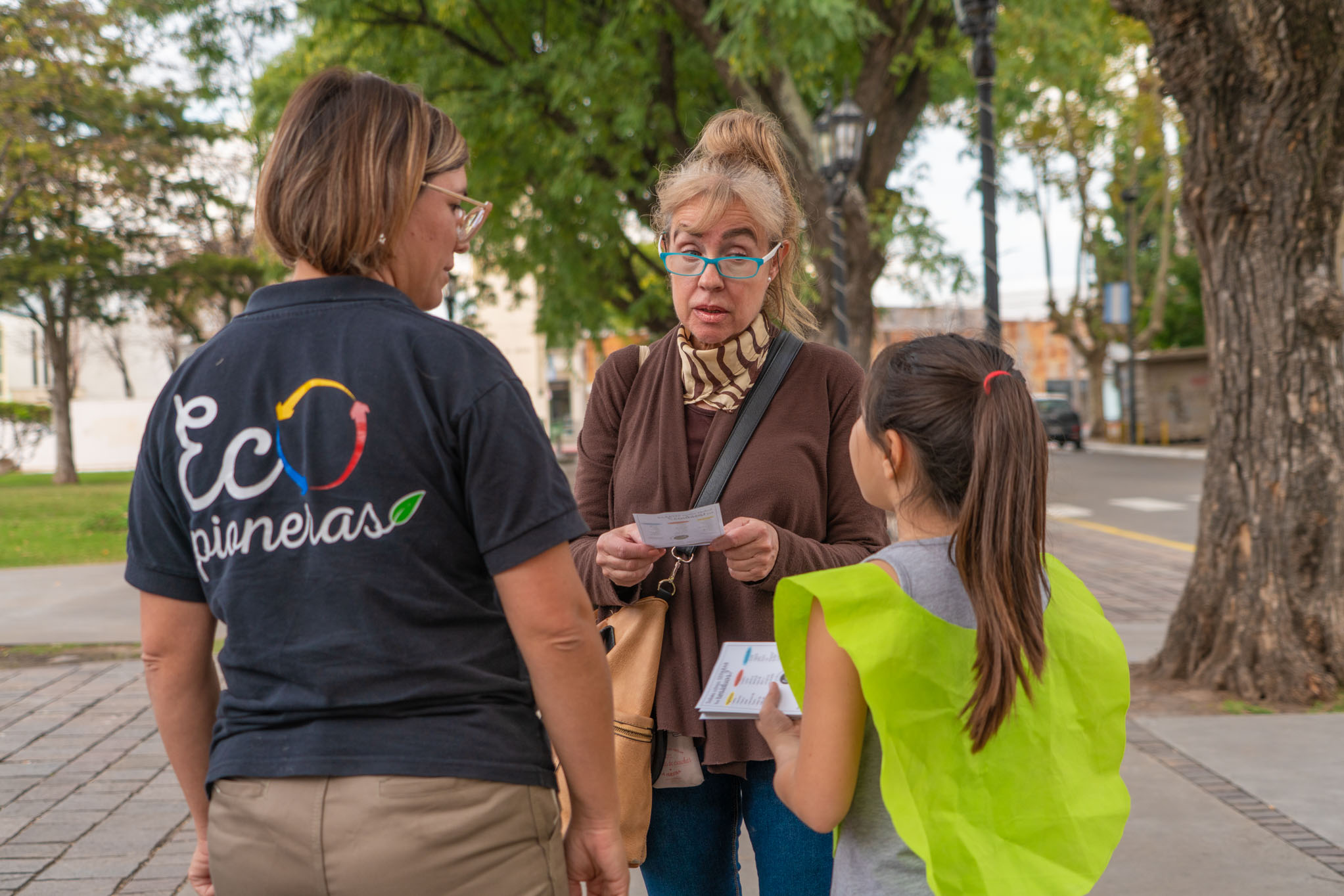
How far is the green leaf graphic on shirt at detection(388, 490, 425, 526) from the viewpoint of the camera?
1402 mm

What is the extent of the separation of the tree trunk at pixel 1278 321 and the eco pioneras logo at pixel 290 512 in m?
5.49

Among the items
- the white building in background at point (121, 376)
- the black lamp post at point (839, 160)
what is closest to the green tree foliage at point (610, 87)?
the black lamp post at point (839, 160)

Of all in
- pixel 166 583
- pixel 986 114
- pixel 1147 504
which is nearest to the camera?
pixel 166 583

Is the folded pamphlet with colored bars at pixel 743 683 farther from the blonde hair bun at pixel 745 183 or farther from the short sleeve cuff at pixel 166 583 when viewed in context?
the short sleeve cuff at pixel 166 583

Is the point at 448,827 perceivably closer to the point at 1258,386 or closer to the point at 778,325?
the point at 778,325

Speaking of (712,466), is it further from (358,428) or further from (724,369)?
(358,428)

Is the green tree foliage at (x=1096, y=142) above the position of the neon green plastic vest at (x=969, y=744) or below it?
above

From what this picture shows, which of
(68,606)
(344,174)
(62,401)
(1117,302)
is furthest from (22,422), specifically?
(344,174)

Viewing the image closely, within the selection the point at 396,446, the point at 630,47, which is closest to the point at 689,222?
the point at 396,446

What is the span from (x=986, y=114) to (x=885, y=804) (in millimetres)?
8020

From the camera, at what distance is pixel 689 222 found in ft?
7.20

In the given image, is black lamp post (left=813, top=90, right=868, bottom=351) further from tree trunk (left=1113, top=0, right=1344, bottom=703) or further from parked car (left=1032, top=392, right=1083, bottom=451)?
parked car (left=1032, top=392, right=1083, bottom=451)

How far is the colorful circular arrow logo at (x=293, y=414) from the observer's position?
4.56 ft

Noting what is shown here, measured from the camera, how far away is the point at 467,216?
5.55 ft
